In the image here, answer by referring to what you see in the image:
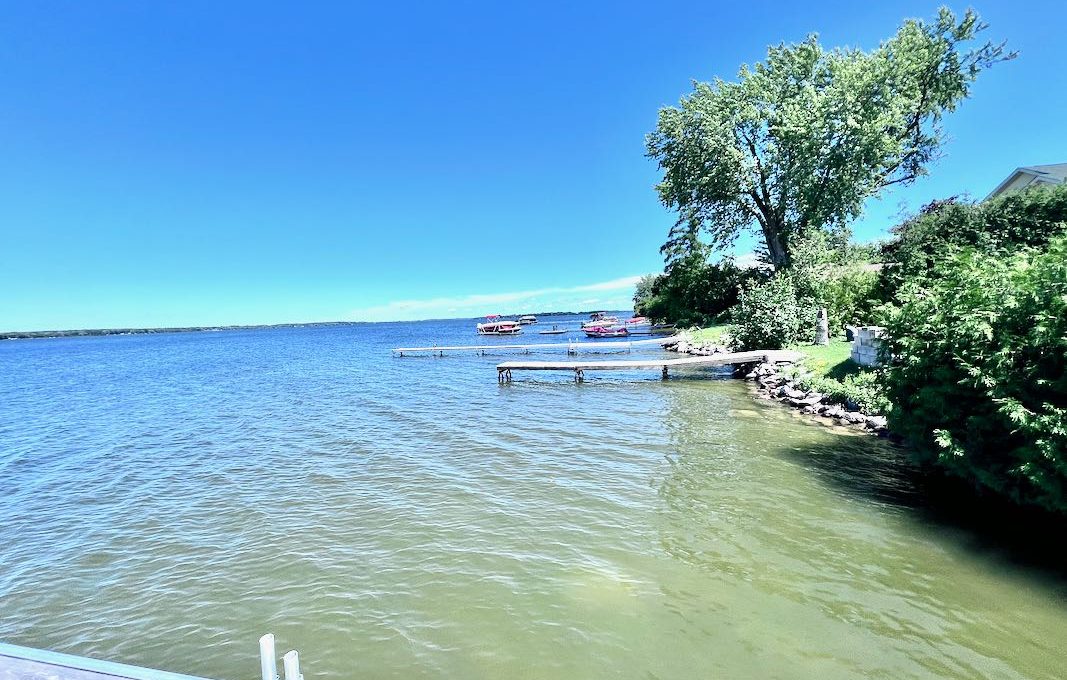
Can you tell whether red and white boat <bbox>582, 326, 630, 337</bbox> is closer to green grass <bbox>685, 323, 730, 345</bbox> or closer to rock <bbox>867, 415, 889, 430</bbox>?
green grass <bbox>685, 323, 730, 345</bbox>

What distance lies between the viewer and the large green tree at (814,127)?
1219 inches

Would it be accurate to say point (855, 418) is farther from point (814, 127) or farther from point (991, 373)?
point (814, 127)

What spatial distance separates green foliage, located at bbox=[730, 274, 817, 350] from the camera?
24.5m

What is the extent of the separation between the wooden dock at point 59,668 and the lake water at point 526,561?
2.03m

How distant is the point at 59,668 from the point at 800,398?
16485mm

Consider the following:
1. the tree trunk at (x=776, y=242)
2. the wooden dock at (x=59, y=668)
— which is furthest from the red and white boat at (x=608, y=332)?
the wooden dock at (x=59, y=668)

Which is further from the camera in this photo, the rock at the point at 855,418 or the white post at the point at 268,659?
the rock at the point at 855,418

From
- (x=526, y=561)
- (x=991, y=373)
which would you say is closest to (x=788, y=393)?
(x=991, y=373)

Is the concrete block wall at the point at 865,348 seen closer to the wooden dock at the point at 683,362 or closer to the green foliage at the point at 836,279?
the wooden dock at the point at 683,362

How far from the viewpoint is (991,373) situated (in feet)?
21.1

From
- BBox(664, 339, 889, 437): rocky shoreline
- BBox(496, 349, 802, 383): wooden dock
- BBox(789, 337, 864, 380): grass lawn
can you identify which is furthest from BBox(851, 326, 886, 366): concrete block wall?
BBox(496, 349, 802, 383): wooden dock

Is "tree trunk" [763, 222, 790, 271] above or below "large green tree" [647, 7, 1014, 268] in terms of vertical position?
below

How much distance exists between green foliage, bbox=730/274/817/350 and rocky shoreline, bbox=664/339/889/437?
7.65ft

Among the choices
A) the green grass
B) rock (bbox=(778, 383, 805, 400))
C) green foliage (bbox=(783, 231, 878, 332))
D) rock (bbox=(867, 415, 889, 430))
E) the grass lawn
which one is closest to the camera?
rock (bbox=(867, 415, 889, 430))
